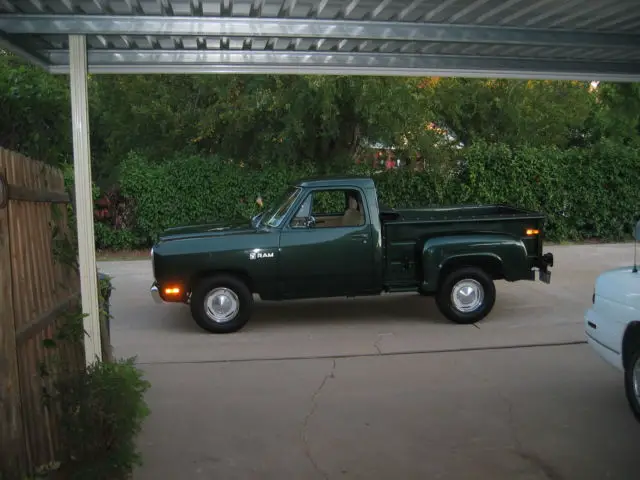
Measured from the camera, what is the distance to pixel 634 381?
525 cm

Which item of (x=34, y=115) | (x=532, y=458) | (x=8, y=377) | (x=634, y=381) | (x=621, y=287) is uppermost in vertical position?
(x=34, y=115)

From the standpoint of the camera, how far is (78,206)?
15.6 feet

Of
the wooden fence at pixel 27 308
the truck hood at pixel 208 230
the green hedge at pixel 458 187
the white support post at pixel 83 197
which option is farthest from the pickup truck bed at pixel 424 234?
the green hedge at pixel 458 187

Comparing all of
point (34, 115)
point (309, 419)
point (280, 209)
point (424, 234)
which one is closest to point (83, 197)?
point (34, 115)

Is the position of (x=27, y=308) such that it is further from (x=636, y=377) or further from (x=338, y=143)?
(x=338, y=143)

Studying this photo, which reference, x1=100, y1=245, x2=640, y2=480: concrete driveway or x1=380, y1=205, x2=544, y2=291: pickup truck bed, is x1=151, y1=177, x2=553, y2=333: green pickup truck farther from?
x1=100, y1=245, x2=640, y2=480: concrete driveway

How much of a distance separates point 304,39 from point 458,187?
11.0m

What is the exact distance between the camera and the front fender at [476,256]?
8352 mm

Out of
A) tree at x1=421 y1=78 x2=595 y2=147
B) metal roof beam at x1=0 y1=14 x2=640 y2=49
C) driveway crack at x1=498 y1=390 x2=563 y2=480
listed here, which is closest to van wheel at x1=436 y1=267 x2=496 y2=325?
driveway crack at x1=498 y1=390 x2=563 y2=480

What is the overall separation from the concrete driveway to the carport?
4.69 feet

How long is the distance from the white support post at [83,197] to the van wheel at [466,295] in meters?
4.93

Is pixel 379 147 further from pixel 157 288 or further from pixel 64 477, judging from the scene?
pixel 64 477

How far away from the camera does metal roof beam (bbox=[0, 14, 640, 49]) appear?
4.64m

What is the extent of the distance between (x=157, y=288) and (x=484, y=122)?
12.5 m
